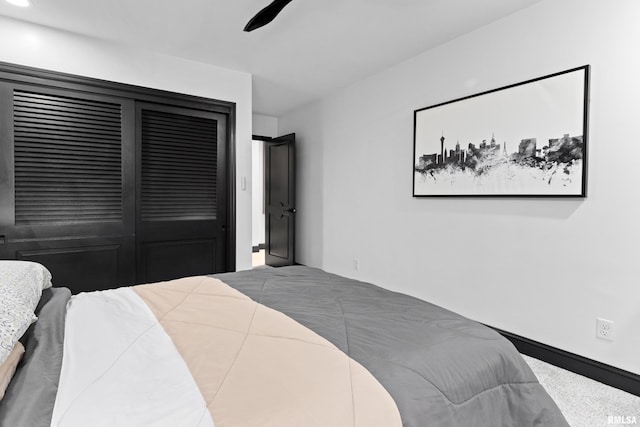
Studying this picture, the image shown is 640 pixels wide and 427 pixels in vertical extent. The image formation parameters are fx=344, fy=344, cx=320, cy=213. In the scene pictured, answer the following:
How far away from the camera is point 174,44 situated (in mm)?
3051

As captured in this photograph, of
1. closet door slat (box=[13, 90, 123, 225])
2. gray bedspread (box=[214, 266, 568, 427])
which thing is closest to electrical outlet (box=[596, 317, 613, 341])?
gray bedspread (box=[214, 266, 568, 427])

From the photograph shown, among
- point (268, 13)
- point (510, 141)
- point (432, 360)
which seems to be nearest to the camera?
point (432, 360)

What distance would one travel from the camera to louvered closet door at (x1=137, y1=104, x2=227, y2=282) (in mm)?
3273

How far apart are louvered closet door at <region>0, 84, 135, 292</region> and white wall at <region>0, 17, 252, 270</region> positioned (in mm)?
236

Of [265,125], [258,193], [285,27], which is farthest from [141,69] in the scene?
[258,193]

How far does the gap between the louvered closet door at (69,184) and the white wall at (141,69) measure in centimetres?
24

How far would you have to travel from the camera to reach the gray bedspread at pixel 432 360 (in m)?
0.92

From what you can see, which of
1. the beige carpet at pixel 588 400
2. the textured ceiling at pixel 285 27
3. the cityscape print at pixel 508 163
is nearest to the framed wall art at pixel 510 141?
the cityscape print at pixel 508 163

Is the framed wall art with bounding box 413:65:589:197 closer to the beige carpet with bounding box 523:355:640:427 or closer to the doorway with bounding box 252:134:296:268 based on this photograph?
the beige carpet with bounding box 523:355:640:427

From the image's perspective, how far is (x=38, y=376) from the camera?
82 cm

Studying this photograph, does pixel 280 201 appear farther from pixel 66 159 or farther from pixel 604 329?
pixel 604 329

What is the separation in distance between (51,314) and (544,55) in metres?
3.11

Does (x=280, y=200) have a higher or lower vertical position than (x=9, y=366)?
higher

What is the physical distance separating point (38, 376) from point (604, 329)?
2.77 m
